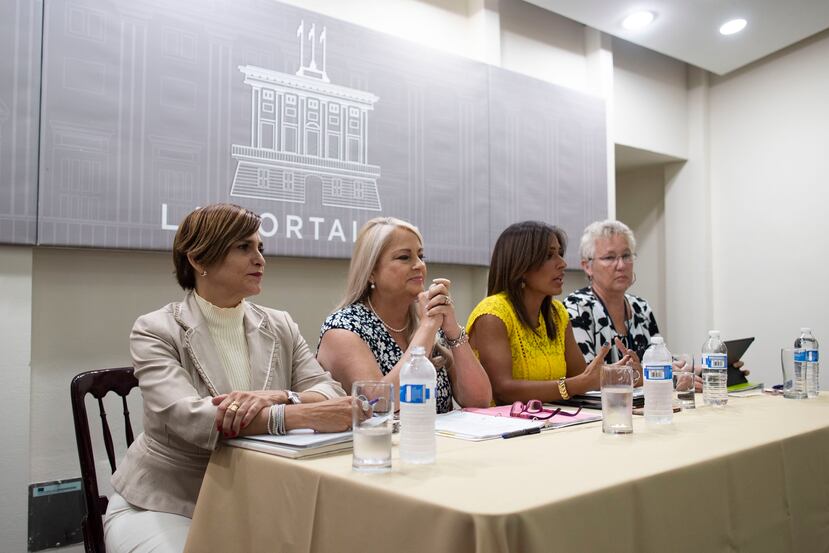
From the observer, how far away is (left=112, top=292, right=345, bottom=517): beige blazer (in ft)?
4.74

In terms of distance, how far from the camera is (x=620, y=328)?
9.68ft

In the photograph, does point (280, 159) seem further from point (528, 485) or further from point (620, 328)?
point (528, 485)

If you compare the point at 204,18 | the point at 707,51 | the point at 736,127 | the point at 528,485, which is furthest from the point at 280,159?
the point at 736,127

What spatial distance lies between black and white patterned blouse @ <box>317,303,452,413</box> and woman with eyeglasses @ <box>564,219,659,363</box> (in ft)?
2.94

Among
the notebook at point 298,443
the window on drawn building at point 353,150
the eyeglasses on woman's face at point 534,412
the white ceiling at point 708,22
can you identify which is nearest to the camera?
the notebook at point 298,443

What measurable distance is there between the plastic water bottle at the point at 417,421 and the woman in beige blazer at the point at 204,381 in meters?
0.26

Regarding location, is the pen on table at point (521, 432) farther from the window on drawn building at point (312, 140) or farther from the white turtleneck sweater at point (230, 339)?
the window on drawn building at point (312, 140)

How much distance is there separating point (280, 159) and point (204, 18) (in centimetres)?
64

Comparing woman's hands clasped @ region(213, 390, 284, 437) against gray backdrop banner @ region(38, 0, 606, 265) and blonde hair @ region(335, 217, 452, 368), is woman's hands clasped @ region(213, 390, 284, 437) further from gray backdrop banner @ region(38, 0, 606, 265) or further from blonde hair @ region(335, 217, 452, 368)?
gray backdrop banner @ region(38, 0, 606, 265)

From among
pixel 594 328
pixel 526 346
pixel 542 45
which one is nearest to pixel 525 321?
pixel 526 346

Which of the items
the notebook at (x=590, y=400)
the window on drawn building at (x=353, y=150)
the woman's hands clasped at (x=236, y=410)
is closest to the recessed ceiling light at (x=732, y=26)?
the window on drawn building at (x=353, y=150)

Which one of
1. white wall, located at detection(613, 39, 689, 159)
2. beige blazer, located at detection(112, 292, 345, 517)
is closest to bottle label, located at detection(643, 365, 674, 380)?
beige blazer, located at detection(112, 292, 345, 517)

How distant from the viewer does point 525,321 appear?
2.53 meters

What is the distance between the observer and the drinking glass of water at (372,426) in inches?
45.4
